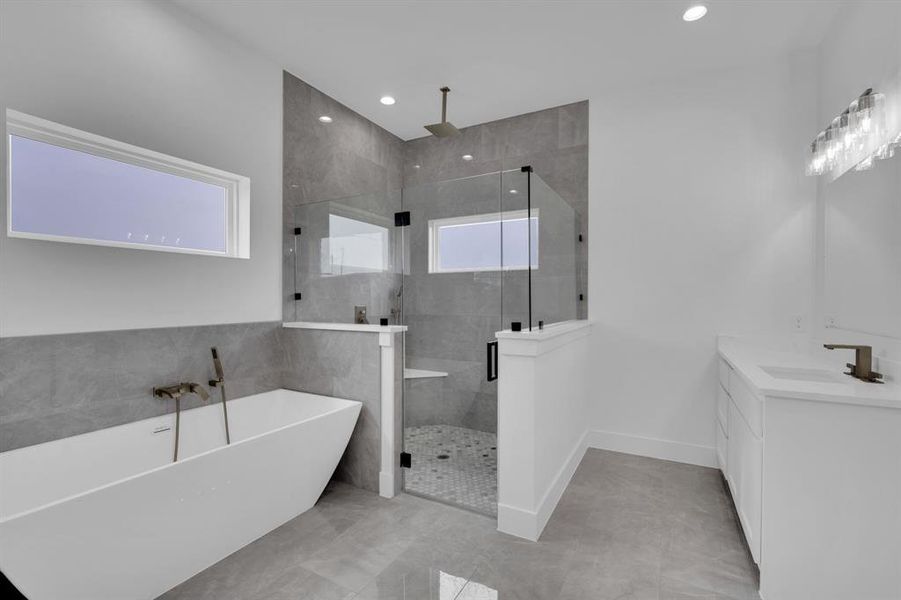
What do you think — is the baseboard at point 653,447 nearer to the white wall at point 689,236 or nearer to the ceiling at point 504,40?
the white wall at point 689,236

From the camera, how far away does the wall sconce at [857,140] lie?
1.79 metres

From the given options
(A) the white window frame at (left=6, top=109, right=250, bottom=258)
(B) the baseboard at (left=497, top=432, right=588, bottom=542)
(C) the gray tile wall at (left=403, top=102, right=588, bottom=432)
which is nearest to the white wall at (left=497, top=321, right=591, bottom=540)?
(B) the baseboard at (left=497, top=432, right=588, bottom=542)

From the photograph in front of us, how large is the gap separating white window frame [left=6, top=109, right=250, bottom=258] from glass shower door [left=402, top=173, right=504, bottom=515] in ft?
3.66

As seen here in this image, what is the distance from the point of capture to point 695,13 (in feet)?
7.80

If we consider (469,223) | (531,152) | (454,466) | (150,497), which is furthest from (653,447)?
(150,497)

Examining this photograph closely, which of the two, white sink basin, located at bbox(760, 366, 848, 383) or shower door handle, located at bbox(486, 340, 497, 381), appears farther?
shower door handle, located at bbox(486, 340, 497, 381)

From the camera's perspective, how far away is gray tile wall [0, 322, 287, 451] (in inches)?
69.9

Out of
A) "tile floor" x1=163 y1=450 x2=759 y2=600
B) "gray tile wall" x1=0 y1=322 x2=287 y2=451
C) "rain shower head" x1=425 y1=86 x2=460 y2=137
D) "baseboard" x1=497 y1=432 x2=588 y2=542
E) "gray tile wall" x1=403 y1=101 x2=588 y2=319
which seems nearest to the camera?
"tile floor" x1=163 y1=450 x2=759 y2=600

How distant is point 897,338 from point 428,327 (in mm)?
2256

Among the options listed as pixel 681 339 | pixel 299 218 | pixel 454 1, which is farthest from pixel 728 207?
pixel 299 218

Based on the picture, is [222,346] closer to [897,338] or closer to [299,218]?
[299,218]

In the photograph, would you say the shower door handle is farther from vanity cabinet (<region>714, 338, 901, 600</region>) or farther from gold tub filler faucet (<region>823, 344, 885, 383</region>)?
gold tub filler faucet (<region>823, 344, 885, 383</region>)

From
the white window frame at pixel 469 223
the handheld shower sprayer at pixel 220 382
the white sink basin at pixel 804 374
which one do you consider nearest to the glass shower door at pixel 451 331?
the white window frame at pixel 469 223

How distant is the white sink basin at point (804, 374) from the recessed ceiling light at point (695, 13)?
207 cm
